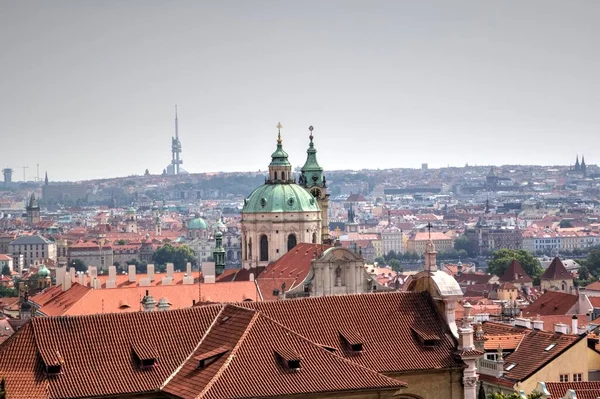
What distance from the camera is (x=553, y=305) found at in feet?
315

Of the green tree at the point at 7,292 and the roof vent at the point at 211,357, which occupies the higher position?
the roof vent at the point at 211,357

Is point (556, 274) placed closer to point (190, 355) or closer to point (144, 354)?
point (190, 355)

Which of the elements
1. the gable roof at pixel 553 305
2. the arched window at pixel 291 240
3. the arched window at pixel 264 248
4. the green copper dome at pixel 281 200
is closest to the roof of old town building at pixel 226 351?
the gable roof at pixel 553 305

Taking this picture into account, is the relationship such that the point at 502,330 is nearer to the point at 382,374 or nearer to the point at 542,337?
the point at 542,337

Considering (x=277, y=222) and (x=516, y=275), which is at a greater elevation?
(x=277, y=222)

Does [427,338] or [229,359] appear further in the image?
[427,338]

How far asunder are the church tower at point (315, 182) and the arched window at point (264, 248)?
6.62m

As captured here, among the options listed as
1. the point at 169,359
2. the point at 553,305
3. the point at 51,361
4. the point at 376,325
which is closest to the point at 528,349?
the point at 376,325

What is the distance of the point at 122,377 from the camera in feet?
130

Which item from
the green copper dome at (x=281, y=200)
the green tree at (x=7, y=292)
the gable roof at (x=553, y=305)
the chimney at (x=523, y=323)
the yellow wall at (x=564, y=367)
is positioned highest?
the green copper dome at (x=281, y=200)

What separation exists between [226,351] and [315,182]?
83610 mm

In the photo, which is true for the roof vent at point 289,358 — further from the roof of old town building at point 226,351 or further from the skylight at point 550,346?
the skylight at point 550,346

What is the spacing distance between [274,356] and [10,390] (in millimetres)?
5916

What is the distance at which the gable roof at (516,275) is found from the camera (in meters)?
145
